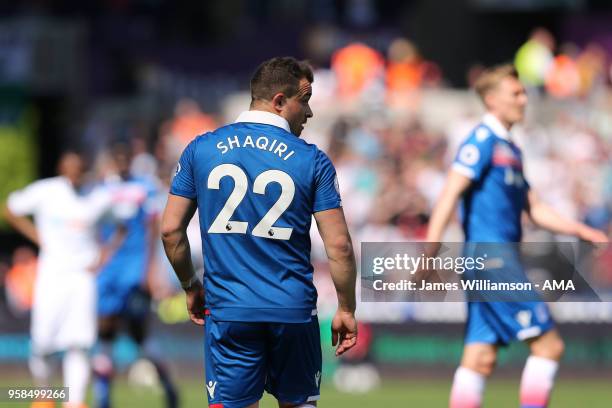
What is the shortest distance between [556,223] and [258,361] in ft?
9.91

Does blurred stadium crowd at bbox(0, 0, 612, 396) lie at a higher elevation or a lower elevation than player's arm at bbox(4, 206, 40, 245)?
higher

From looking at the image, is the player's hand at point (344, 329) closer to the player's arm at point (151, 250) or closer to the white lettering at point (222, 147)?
the white lettering at point (222, 147)

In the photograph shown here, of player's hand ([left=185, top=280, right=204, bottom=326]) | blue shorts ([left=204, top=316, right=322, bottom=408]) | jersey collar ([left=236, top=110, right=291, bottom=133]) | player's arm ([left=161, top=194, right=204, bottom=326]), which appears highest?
jersey collar ([left=236, top=110, right=291, bottom=133])

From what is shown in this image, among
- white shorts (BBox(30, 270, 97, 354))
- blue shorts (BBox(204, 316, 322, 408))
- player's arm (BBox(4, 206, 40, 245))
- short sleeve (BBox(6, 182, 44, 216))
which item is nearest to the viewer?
blue shorts (BBox(204, 316, 322, 408))

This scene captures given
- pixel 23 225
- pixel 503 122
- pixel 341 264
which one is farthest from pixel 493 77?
pixel 23 225

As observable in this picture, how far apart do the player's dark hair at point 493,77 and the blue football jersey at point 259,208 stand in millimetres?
2744

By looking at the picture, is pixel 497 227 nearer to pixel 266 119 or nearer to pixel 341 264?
pixel 341 264

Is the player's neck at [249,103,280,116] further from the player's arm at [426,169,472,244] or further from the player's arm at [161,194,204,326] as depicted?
the player's arm at [426,169,472,244]

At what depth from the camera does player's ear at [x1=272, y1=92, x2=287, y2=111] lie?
773 centimetres

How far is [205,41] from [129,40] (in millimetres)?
1627

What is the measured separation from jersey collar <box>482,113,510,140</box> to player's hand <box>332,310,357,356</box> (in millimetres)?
2775

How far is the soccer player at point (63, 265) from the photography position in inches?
494

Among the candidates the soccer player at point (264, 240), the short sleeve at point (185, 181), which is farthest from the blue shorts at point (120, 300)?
the short sleeve at point (185, 181)

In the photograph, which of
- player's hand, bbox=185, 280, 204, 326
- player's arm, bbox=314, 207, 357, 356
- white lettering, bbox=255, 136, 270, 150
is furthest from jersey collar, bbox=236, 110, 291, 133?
player's hand, bbox=185, 280, 204, 326
